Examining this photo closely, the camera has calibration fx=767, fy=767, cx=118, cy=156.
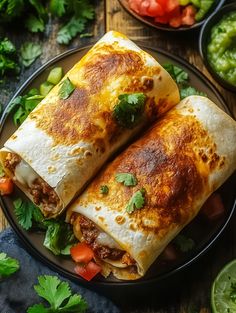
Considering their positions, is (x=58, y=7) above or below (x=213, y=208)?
above

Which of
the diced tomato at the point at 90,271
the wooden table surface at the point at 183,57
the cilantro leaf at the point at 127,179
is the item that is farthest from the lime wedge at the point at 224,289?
the cilantro leaf at the point at 127,179

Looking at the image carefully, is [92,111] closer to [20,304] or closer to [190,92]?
[190,92]

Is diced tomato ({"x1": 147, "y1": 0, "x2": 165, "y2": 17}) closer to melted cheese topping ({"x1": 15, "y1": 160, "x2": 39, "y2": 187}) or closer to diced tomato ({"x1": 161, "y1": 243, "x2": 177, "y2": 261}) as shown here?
melted cheese topping ({"x1": 15, "y1": 160, "x2": 39, "y2": 187})

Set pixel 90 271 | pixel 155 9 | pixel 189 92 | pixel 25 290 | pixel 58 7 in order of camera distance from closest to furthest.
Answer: pixel 90 271
pixel 25 290
pixel 189 92
pixel 155 9
pixel 58 7

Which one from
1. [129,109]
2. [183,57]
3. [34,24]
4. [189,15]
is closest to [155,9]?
[189,15]

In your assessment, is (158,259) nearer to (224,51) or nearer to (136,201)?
(136,201)
